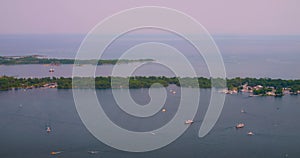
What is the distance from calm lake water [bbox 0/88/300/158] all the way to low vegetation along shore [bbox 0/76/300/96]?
1.61 feet

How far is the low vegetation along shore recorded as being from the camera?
26.8ft

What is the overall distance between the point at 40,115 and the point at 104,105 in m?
1.08

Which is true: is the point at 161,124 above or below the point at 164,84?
below

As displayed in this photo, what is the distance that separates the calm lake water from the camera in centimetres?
484

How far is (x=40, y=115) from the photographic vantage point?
6.39 meters

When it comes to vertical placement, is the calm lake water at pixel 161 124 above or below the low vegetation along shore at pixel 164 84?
below

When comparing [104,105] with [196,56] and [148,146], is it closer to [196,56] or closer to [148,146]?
[148,146]

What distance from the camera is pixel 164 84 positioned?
8.88 meters

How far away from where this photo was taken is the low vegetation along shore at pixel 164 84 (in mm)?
8164

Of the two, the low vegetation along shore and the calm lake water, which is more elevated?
the low vegetation along shore

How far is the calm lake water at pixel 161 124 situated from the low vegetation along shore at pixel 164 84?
49 centimetres

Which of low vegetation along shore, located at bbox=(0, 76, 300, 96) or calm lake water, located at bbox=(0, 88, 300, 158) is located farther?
low vegetation along shore, located at bbox=(0, 76, 300, 96)

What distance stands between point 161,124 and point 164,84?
10.4 feet

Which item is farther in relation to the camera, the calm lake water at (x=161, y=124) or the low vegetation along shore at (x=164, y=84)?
the low vegetation along shore at (x=164, y=84)
